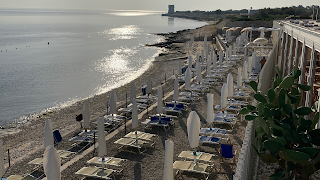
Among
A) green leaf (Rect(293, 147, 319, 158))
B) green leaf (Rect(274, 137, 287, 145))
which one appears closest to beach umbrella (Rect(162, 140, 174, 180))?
green leaf (Rect(274, 137, 287, 145))

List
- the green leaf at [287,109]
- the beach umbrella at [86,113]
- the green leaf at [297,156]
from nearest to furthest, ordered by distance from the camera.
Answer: the green leaf at [297,156] → the green leaf at [287,109] → the beach umbrella at [86,113]

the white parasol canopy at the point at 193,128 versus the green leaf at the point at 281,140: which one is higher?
the green leaf at the point at 281,140

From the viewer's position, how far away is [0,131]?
17875 mm

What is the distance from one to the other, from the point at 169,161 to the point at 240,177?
97.3 inches

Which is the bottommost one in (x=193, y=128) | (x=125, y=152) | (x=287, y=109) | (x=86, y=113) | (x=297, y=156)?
(x=125, y=152)

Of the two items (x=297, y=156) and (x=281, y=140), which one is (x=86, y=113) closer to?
(x=281, y=140)

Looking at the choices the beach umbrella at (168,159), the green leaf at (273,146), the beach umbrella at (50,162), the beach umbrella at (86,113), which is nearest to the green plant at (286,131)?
the green leaf at (273,146)

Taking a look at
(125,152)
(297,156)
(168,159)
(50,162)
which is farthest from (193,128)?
(50,162)

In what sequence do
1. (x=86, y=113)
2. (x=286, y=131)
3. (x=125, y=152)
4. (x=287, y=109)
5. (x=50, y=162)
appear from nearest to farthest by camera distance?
1. (x=286, y=131)
2. (x=287, y=109)
3. (x=50, y=162)
4. (x=125, y=152)
5. (x=86, y=113)

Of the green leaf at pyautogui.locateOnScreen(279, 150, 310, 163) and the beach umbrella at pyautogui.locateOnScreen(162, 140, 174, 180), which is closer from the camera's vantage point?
the green leaf at pyautogui.locateOnScreen(279, 150, 310, 163)

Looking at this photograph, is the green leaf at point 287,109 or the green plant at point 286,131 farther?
the green leaf at point 287,109

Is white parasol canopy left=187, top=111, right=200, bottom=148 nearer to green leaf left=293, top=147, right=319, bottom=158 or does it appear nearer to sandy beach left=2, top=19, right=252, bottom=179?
sandy beach left=2, top=19, right=252, bottom=179

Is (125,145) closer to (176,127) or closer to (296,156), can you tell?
(176,127)

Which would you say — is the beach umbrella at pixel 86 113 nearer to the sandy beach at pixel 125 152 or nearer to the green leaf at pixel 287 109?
the sandy beach at pixel 125 152
